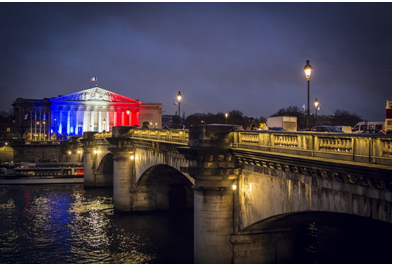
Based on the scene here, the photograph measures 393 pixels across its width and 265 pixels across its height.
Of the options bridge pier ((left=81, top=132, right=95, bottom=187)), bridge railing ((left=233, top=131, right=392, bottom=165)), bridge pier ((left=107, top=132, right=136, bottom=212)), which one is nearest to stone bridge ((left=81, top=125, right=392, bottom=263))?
bridge railing ((left=233, top=131, right=392, bottom=165))

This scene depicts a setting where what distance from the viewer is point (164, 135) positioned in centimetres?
2998

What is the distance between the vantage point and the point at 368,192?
1116 centimetres

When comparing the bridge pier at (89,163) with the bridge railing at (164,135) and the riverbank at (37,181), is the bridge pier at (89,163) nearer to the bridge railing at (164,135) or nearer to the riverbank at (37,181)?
the riverbank at (37,181)

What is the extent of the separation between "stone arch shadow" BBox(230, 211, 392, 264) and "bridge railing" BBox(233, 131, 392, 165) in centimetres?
308

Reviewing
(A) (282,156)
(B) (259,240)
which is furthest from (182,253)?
(A) (282,156)

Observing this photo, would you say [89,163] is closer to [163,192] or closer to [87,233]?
[163,192]

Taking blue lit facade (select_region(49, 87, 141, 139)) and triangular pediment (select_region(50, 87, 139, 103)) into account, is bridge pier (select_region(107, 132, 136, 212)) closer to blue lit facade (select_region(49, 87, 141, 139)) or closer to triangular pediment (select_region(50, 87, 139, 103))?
blue lit facade (select_region(49, 87, 141, 139))

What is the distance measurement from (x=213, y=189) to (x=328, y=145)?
781 centimetres

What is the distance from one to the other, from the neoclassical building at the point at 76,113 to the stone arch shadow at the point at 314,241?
118446 millimetres

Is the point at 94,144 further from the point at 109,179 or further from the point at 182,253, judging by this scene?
the point at 182,253

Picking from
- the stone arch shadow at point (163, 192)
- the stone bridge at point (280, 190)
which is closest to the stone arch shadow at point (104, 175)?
the stone arch shadow at point (163, 192)

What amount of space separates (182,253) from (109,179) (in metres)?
34.4

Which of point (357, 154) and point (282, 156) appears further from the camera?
point (282, 156)

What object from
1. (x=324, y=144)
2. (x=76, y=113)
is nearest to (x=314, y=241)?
(x=324, y=144)
